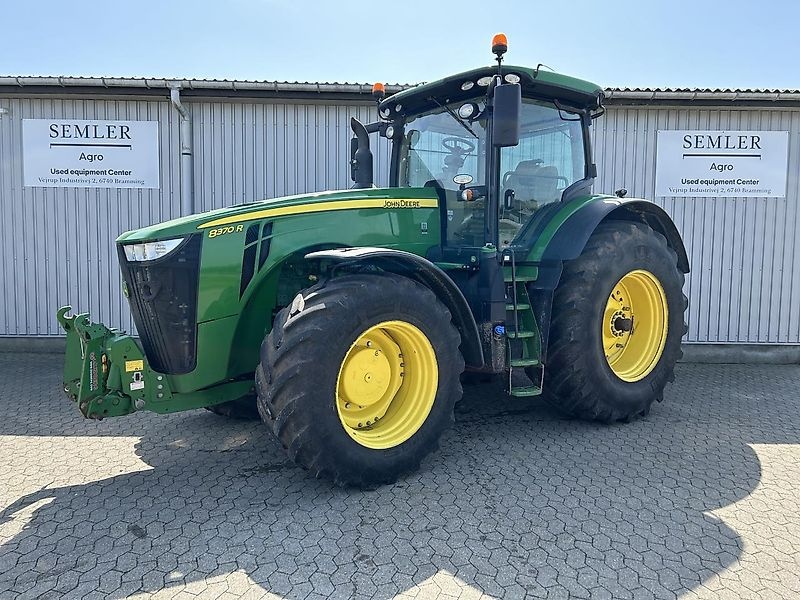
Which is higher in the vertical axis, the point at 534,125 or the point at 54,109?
the point at 54,109

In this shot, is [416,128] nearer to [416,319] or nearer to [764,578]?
[416,319]

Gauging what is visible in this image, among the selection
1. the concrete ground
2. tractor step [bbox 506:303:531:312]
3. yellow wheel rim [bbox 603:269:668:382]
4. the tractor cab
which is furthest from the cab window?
the concrete ground

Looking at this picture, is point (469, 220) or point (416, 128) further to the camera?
point (416, 128)

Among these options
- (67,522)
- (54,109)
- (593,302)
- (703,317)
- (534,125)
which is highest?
(54,109)

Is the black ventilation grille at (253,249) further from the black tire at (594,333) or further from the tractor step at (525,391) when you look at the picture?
the black tire at (594,333)

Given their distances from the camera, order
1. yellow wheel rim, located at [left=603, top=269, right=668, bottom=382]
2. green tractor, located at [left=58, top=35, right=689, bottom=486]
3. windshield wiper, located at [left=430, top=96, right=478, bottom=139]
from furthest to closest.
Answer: yellow wheel rim, located at [left=603, top=269, right=668, bottom=382] < windshield wiper, located at [left=430, top=96, right=478, bottom=139] < green tractor, located at [left=58, top=35, right=689, bottom=486]

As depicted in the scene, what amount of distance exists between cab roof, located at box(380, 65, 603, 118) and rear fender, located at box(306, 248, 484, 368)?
4.61ft

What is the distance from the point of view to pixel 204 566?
9.05ft

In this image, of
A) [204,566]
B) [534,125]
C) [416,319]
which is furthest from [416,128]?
[204,566]

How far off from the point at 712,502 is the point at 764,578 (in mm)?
765

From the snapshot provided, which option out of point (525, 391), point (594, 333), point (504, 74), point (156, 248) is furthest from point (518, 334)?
point (156, 248)

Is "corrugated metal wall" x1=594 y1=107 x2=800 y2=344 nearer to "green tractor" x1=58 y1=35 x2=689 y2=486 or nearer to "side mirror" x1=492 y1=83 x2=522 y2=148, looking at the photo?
"green tractor" x1=58 y1=35 x2=689 y2=486

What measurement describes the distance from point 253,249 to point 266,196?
404 cm

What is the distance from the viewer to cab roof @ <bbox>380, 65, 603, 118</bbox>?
4.30 meters
